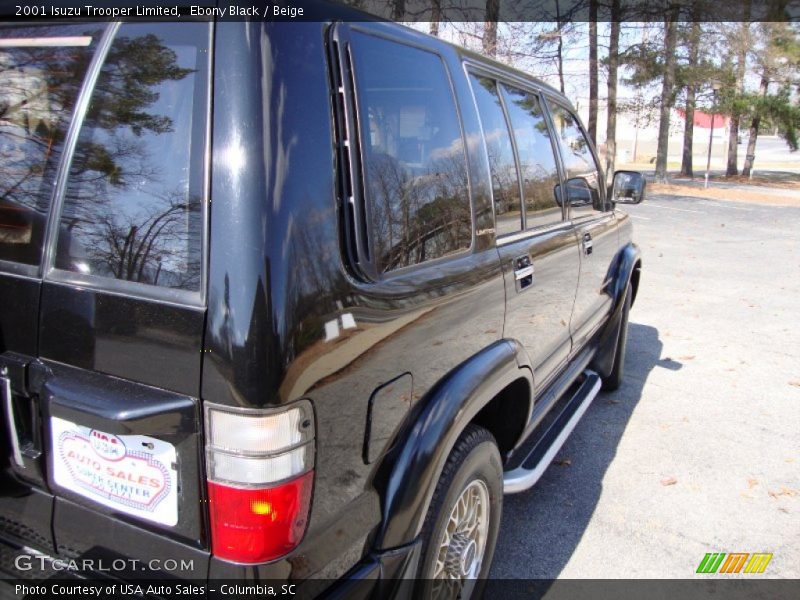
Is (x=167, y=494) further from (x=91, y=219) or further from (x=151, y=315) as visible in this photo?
(x=91, y=219)

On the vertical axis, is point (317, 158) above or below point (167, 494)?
above

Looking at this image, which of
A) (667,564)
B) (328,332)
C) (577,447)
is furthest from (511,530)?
(328,332)

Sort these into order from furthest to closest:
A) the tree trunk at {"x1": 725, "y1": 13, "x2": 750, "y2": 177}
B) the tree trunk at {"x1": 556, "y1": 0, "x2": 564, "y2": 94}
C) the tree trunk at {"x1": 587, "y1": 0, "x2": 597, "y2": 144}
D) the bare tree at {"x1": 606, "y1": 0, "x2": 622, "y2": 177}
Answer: the tree trunk at {"x1": 725, "y1": 13, "x2": 750, "y2": 177} < the bare tree at {"x1": 606, "y1": 0, "x2": 622, "y2": 177} < the tree trunk at {"x1": 587, "y1": 0, "x2": 597, "y2": 144} < the tree trunk at {"x1": 556, "y1": 0, "x2": 564, "y2": 94}

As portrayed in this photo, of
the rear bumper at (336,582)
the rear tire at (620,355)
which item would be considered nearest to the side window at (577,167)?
the rear tire at (620,355)

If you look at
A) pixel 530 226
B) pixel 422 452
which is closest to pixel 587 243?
pixel 530 226

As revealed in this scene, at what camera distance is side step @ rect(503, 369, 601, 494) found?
101 inches

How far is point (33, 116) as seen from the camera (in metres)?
1.63

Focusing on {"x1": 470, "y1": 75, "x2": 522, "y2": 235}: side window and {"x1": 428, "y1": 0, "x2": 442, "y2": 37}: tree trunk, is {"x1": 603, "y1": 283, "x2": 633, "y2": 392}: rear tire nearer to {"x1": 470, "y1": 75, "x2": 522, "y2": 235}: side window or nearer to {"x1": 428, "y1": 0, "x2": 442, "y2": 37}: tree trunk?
{"x1": 470, "y1": 75, "x2": 522, "y2": 235}: side window

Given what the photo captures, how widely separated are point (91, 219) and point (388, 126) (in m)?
0.83

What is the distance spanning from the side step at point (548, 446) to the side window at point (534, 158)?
1.06 m

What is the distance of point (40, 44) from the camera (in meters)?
1.61

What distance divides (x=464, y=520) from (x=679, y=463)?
84.0 inches

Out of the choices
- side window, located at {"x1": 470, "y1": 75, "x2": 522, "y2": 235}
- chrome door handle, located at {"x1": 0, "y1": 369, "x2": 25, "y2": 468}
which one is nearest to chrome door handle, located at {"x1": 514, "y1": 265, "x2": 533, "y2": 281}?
side window, located at {"x1": 470, "y1": 75, "x2": 522, "y2": 235}

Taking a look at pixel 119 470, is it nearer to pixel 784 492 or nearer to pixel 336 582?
pixel 336 582
